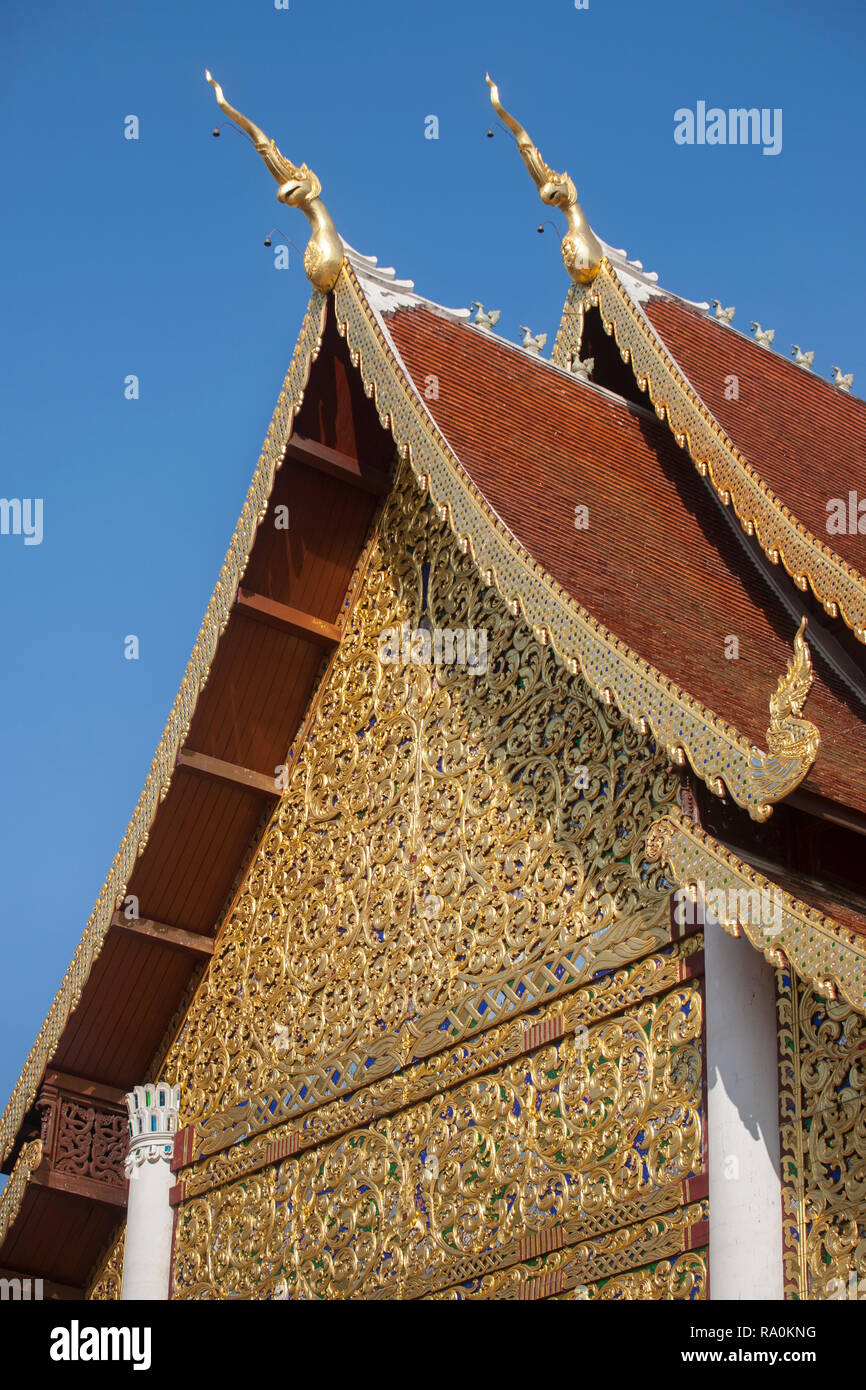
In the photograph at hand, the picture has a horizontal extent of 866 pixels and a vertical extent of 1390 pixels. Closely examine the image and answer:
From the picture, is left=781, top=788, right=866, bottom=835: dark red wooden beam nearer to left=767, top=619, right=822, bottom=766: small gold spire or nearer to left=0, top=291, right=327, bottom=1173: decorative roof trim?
left=767, top=619, right=822, bottom=766: small gold spire

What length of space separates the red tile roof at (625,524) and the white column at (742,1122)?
0.60m

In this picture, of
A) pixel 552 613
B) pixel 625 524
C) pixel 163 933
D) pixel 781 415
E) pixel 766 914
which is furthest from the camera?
pixel 781 415

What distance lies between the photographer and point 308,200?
335 inches

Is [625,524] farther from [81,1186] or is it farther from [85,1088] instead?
[81,1186]

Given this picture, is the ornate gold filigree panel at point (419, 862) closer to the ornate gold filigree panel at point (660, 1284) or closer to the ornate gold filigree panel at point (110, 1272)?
the ornate gold filigree panel at point (110, 1272)

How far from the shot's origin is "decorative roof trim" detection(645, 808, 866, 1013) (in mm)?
5562

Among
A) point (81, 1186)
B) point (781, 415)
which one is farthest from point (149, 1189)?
point (781, 415)

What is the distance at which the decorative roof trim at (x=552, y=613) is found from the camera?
6078 millimetres

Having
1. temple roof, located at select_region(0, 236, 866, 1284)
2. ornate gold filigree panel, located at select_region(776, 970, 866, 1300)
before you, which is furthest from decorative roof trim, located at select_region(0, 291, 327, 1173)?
ornate gold filigree panel, located at select_region(776, 970, 866, 1300)

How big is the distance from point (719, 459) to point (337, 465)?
1.54m

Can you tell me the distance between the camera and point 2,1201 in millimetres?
9312

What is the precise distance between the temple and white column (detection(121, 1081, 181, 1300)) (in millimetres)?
16
